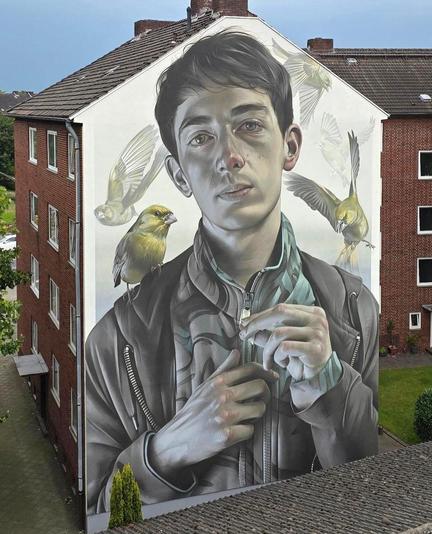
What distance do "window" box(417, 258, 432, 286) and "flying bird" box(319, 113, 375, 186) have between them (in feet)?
42.5

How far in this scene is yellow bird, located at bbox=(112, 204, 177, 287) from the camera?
790 inches

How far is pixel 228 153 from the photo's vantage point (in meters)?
20.2

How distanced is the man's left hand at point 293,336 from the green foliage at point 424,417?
4598 mm

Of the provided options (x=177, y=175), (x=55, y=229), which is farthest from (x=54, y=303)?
(x=177, y=175)

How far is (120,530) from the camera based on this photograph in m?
16.5

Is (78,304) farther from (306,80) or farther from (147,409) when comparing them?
(306,80)

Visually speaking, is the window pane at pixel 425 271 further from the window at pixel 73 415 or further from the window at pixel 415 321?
the window at pixel 73 415

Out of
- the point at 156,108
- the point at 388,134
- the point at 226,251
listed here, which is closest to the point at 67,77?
the point at 156,108

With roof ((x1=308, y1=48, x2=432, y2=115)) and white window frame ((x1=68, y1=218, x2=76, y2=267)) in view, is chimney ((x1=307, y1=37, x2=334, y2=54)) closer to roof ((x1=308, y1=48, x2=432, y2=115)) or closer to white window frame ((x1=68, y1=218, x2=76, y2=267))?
roof ((x1=308, y1=48, x2=432, y2=115))

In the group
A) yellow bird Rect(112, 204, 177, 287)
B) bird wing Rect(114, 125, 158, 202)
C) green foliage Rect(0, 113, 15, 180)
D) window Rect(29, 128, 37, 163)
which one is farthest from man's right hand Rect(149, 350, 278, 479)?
green foliage Rect(0, 113, 15, 180)

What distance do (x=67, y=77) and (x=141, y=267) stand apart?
36.9 feet

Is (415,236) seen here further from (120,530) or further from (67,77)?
(120,530)

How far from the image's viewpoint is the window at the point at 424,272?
113 feet

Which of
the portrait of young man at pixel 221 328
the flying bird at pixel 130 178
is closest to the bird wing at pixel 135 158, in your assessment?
the flying bird at pixel 130 178
